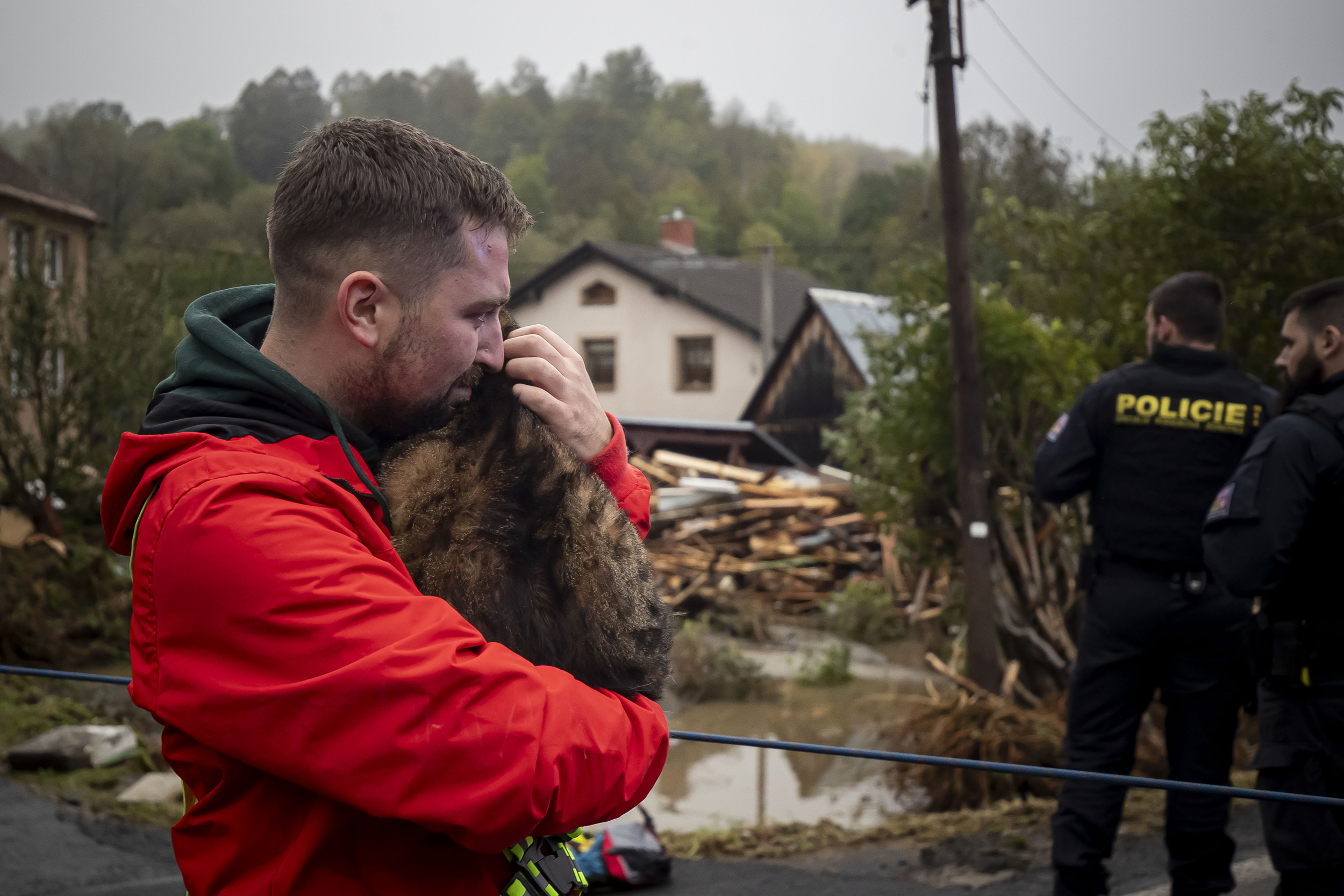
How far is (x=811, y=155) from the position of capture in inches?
3440

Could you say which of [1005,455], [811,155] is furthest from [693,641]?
[811,155]

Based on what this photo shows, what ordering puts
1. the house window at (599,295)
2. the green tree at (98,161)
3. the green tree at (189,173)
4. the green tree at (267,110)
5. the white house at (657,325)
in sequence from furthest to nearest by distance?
the green tree at (267,110)
the green tree at (189,173)
the green tree at (98,161)
the house window at (599,295)
the white house at (657,325)

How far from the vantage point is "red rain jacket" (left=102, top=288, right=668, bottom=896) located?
3.76 ft

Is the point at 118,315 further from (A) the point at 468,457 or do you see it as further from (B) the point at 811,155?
(B) the point at 811,155

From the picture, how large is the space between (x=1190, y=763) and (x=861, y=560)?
11.2m

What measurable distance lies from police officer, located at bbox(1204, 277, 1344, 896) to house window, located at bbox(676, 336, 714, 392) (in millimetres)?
28345

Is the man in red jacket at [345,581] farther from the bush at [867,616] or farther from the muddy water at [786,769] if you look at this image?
the bush at [867,616]

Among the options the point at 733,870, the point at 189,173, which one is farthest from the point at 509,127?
the point at 733,870

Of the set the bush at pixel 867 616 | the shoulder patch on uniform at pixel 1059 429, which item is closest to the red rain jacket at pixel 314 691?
the shoulder patch on uniform at pixel 1059 429

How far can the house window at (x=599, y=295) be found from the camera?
3322 cm

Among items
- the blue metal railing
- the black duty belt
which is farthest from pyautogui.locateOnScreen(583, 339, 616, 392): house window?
the blue metal railing

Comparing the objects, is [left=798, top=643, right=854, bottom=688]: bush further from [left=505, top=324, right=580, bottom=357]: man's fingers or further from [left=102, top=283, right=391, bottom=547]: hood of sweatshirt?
[left=102, top=283, right=391, bottom=547]: hood of sweatshirt

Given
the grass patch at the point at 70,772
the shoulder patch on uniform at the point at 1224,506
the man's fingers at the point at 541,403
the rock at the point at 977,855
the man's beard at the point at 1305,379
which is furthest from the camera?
the grass patch at the point at 70,772

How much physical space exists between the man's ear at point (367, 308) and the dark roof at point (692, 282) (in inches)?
1172
